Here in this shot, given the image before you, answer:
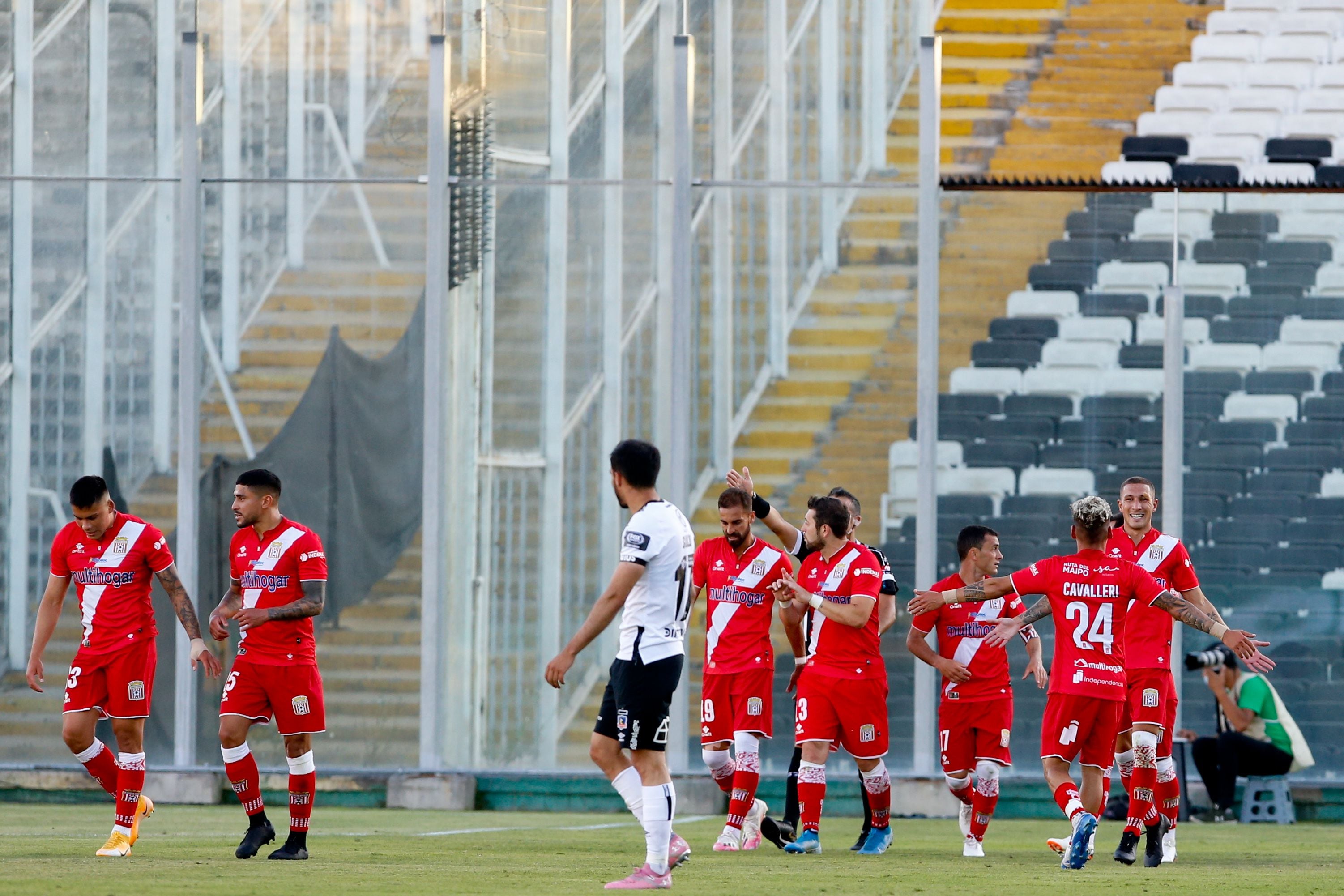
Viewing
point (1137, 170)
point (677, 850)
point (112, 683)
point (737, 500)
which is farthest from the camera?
point (1137, 170)

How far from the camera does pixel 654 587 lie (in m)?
7.51

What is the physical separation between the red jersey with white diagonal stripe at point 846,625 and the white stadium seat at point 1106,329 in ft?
16.8

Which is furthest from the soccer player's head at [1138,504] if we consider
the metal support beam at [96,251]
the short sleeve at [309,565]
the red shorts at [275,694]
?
the metal support beam at [96,251]

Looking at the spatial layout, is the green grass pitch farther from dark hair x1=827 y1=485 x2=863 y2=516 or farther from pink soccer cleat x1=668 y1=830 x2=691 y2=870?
dark hair x1=827 y1=485 x2=863 y2=516

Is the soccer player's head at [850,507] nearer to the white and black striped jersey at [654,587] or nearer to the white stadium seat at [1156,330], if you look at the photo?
the white and black striped jersey at [654,587]

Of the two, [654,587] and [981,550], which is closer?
[654,587]

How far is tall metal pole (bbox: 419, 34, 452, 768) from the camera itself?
1397cm

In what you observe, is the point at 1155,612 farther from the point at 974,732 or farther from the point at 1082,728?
the point at 974,732

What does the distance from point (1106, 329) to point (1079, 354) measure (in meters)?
0.29

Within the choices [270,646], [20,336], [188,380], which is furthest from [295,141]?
[270,646]

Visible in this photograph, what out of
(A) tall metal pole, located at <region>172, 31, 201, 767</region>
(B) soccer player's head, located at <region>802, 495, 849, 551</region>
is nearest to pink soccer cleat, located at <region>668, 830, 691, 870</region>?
(B) soccer player's head, located at <region>802, 495, 849, 551</region>

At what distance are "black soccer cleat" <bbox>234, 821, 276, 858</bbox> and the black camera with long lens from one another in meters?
6.27

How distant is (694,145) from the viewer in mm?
14281

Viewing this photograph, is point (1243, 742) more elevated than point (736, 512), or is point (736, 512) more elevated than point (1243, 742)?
point (736, 512)
